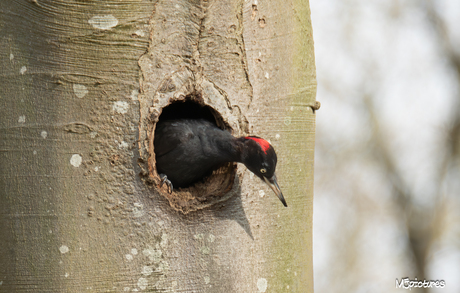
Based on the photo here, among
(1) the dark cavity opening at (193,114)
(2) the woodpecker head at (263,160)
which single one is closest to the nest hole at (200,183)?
(1) the dark cavity opening at (193,114)

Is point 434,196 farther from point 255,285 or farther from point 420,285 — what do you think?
point 255,285

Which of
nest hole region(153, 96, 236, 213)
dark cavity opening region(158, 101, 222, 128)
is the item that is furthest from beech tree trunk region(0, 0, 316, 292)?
dark cavity opening region(158, 101, 222, 128)

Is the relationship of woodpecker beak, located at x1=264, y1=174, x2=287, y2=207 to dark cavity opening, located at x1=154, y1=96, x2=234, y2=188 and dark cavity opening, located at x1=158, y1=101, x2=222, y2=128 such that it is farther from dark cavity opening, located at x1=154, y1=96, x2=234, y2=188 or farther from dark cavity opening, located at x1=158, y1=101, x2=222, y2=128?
dark cavity opening, located at x1=158, y1=101, x2=222, y2=128

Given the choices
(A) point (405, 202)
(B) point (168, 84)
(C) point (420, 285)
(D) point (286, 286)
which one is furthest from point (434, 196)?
(B) point (168, 84)

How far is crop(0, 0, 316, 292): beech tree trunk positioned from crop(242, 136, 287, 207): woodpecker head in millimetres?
61

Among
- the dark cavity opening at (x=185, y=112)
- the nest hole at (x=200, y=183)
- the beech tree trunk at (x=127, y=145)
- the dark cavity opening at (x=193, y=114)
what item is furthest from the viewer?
the dark cavity opening at (x=185, y=112)

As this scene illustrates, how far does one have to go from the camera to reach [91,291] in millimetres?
1820

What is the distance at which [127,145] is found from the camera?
1980 millimetres

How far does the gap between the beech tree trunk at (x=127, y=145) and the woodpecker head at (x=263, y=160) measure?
61 millimetres

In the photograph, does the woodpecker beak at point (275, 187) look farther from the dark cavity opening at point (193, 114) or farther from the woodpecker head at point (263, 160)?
the dark cavity opening at point (193, 114)

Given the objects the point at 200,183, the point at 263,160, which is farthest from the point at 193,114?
the point at 263,160

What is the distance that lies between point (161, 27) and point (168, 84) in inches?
11.2

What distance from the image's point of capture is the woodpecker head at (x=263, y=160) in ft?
7.07

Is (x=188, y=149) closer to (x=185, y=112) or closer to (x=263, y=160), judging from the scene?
(x=185, y=112)
